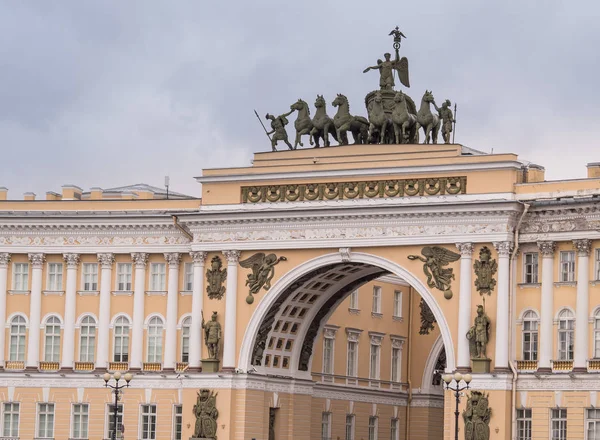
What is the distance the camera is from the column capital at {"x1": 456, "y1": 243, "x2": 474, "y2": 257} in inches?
2552

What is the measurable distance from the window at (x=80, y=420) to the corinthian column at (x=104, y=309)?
71.5 inches

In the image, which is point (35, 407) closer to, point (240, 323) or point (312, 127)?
point (240, 323)

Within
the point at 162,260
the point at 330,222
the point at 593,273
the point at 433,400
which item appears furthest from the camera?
the point at 433,400

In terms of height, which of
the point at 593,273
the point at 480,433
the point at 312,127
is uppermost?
the point at 312,127

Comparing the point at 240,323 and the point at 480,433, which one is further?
the point at 240,323

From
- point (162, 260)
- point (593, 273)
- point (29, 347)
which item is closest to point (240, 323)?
point (162, 260)

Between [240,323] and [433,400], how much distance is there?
17829 mm

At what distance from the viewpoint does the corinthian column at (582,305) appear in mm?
62719

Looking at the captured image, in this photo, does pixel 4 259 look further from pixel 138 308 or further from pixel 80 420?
pixel 80 420

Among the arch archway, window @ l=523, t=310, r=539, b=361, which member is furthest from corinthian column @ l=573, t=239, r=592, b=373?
the arch archway

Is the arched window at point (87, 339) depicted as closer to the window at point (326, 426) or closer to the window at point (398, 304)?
the window at point (326, 426)

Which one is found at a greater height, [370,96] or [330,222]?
[370,96]

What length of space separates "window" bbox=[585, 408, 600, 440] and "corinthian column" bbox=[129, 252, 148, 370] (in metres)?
19.0

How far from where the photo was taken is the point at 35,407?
72.5 metres
